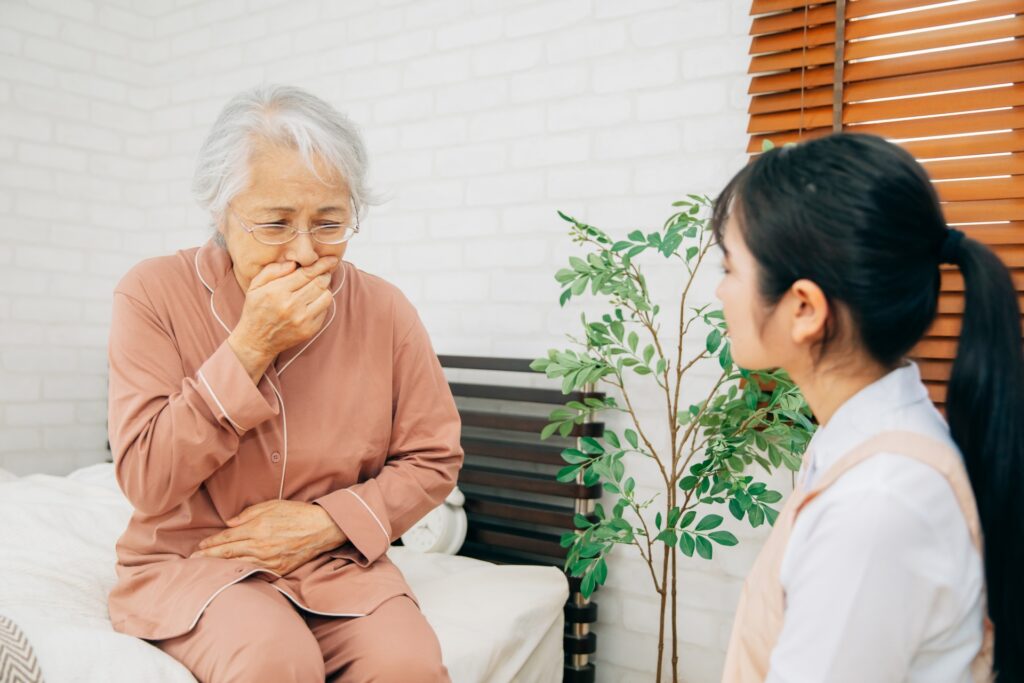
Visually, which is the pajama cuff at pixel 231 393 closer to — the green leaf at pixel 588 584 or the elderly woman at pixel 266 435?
the elderly woman at pixel 266 435

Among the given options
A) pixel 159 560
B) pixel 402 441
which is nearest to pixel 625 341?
pixel 402 441

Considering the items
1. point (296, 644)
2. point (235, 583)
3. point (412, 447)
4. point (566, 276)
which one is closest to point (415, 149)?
point (566, 276)

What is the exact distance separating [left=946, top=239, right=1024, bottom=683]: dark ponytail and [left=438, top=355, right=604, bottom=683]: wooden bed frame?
141cm

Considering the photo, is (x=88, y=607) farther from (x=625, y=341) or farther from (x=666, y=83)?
(x=666, y=83)

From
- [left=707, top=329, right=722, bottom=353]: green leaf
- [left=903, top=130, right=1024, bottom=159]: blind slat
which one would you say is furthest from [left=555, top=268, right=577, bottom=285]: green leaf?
[left=903, top=130, right=1024, bottom=159]: blind slat

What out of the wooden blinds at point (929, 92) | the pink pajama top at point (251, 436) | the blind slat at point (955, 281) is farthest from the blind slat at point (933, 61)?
the pink pajama top at point (251, 436)

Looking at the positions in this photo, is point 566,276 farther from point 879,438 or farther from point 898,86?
point 879,438

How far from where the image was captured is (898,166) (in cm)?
89

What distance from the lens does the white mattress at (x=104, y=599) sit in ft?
4.36

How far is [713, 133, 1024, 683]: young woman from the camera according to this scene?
81cm

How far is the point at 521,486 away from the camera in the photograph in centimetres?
246

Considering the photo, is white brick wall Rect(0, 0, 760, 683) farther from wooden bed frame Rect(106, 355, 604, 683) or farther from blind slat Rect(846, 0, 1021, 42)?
blind slat Rect(846, 0, 1021, 42)

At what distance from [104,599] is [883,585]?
153cm

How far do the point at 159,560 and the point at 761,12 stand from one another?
184cm
